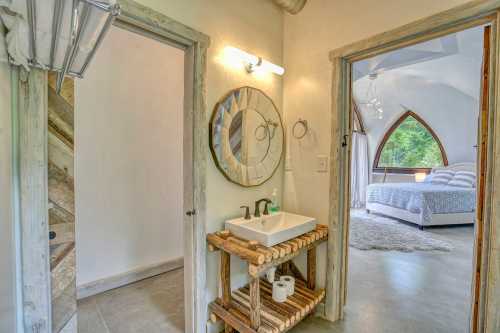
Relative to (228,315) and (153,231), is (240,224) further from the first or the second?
(153,231)

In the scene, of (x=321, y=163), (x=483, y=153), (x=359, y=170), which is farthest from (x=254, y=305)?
(x=359, y=170)

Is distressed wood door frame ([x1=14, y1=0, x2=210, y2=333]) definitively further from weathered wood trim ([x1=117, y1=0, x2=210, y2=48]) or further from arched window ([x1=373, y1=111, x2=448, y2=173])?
arched window ([x1=373, y1=111, x2=448, y2=173])

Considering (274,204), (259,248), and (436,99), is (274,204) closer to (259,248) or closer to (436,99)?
(259,248)

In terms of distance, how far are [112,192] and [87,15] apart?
2079mm

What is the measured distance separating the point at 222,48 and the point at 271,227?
142 cm

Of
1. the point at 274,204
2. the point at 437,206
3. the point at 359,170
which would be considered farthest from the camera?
the point at 359,170

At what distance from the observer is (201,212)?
1646 mm

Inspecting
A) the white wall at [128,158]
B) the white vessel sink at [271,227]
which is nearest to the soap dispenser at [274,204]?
the white vessel sink at [271,227]

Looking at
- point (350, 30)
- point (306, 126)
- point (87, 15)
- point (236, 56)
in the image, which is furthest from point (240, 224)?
point (350, 30)

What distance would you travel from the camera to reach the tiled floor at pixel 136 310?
1817mm

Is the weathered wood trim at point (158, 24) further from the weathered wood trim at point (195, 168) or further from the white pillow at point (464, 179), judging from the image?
the white pillow at point (464, 179)

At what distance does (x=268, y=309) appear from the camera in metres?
1.68

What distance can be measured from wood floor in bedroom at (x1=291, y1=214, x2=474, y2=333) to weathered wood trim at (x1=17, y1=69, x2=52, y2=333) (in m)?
1.59

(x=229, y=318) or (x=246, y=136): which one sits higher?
(x=246, y=136)
